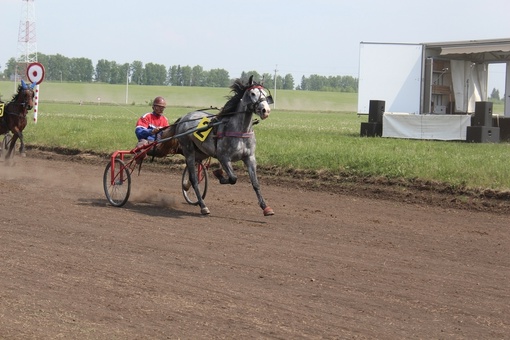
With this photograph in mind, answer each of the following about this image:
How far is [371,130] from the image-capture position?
946 inches

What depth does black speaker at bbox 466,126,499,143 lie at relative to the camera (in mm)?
21438

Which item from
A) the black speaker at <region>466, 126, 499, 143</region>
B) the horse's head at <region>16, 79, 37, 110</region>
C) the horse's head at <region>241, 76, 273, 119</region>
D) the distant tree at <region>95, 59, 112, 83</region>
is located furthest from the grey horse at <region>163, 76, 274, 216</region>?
the distant tree at <region>95, 59, 112, 83</region>

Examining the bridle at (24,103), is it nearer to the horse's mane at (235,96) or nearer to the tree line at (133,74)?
the horse's mane at (235,96)

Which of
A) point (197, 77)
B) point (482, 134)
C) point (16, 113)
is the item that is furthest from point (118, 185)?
point (197, 77)

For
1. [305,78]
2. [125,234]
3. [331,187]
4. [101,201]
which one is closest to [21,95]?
[101,201]

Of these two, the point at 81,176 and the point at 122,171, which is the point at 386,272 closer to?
the point at 122,171

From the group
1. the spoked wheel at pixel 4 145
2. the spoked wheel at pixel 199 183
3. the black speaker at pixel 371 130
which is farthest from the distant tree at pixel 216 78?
the spoked wheel at pixel 199 183

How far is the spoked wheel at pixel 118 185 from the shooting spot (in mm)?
12031

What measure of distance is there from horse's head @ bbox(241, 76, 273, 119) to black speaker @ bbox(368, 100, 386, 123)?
43.6 feet

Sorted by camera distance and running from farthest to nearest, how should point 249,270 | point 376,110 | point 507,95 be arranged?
point 376,110 < point 507,95 < point 249,270

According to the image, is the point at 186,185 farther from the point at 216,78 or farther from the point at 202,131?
the point at 216,78

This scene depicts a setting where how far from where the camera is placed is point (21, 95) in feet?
58.1

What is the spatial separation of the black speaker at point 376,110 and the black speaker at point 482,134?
115 inches

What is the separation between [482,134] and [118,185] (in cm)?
1214
